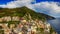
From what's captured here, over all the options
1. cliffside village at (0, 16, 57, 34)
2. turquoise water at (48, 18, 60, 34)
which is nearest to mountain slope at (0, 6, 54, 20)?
cliffside village at (0, 16, 57, 34)

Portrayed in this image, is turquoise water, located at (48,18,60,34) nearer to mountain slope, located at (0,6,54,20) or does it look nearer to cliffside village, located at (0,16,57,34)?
cliffside village, located at (0,16,57,34)

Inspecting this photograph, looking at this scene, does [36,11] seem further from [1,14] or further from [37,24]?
[1,14]

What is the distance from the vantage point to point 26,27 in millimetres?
8422

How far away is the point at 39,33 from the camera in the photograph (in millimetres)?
8445

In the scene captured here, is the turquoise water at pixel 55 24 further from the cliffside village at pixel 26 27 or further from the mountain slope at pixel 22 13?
the mountain slope at pixel 22 13

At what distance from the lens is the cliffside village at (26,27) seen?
8328mm

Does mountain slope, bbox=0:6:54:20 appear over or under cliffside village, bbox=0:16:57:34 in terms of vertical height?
over

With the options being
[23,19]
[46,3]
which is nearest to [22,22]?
[23,19]

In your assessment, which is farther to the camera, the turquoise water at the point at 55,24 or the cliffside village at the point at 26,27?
the turquoise water at the point at 55,24

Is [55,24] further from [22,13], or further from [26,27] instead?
[22,13]

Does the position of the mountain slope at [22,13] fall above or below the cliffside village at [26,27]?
above

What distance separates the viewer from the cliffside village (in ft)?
27.3

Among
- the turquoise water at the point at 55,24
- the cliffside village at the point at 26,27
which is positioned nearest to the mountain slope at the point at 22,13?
the cliffside village at the point at 26,27

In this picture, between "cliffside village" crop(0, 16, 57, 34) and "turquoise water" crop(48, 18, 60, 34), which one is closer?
"cliffside village" crop(0, 16, 57, 34)
